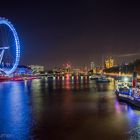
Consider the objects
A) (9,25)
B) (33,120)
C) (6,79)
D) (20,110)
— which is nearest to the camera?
(33,120)

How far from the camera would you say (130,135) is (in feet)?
67.9

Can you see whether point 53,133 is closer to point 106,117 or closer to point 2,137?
point 2,137

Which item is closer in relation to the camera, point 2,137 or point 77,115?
point 2,137

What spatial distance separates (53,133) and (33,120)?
16.5ft

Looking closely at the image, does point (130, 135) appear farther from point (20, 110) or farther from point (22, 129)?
point (20, 110)

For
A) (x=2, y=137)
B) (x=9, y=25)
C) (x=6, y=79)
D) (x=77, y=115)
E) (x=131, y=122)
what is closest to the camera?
(x=2, y=137)

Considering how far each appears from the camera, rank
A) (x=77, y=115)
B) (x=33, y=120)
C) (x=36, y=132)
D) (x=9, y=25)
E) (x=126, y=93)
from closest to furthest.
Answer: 1. (x=36, y=132)
2. (x=33, y=120)
3. (x=77, y=115)
4. (x=126, y=93)
5. (x=9, y=25)

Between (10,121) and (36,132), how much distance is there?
4895 mm

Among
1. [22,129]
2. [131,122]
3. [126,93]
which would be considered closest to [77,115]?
[131,122]

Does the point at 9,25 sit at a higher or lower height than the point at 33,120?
higher

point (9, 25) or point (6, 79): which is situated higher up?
Result: point (9, 25)

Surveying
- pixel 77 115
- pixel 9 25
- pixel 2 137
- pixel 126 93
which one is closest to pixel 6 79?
pixel 9 25

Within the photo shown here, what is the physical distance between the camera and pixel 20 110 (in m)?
33.1

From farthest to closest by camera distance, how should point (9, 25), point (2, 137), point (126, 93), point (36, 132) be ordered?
point (9, 25) < point (126, 93) < point (36, 132) < point (2, 137)
